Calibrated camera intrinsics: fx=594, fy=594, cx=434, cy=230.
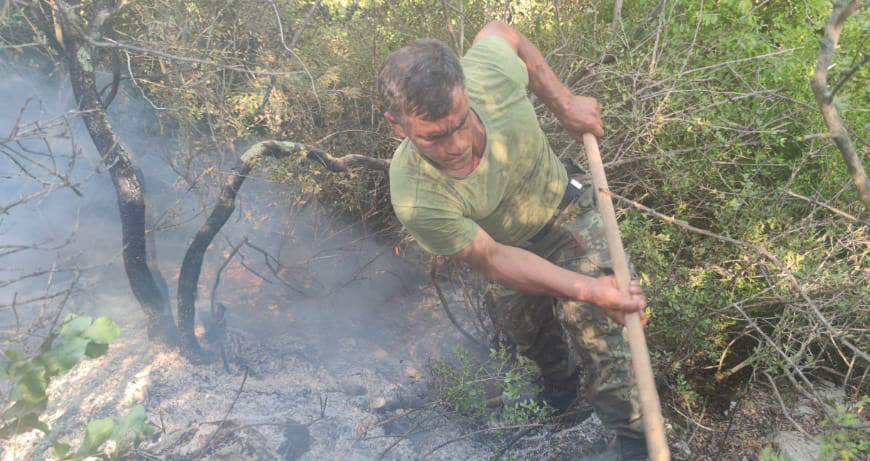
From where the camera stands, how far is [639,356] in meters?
2.11

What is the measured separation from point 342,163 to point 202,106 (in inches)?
59.0

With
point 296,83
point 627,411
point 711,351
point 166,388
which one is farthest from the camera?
point 296,83

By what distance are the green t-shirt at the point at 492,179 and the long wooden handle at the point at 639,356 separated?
1.15ft

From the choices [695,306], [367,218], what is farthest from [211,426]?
[695,306]

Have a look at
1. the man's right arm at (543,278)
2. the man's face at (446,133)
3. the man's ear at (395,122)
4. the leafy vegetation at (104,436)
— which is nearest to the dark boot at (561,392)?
the man's right arm at (543,278)

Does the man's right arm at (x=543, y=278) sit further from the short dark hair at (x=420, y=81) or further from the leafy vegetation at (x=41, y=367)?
the leafy vegetation at (x=41, y=367)

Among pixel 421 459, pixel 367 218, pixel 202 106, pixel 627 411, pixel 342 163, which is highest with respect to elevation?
pixel 202 106

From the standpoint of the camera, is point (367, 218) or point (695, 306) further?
point (367, 218)

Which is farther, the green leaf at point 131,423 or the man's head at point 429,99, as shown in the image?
the green leaf at point 131,423

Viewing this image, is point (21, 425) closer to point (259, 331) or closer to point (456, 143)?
point (259, 331)

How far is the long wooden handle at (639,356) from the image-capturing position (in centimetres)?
202

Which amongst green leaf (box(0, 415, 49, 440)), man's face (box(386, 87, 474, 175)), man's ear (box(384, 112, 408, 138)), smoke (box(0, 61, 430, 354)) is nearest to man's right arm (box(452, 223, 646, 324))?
man's face (box(386, 87, 474, 175))

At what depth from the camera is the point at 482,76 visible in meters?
2.66

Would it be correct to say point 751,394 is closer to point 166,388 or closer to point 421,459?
point 421,459
